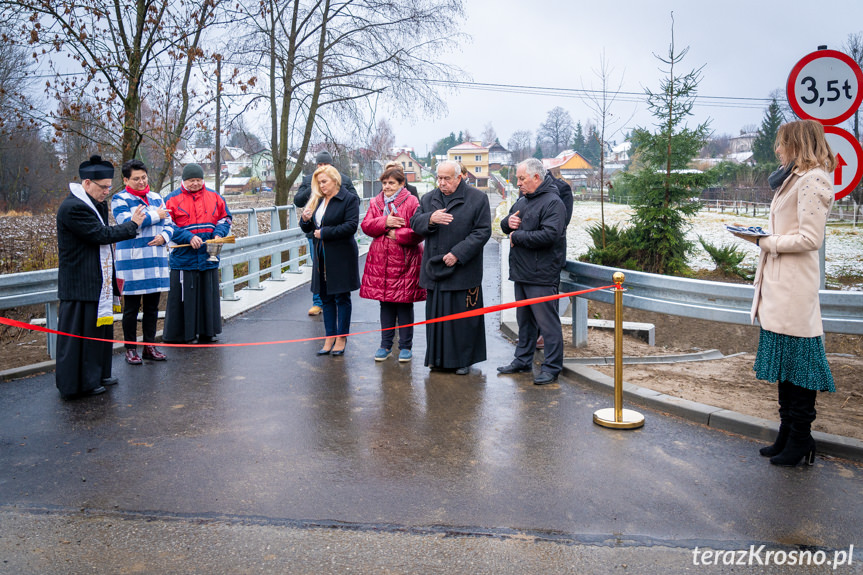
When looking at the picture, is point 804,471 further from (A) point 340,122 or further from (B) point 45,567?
(A) point 340,122

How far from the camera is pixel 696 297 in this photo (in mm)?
6816

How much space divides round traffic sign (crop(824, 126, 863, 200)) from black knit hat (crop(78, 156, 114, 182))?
19.4ft

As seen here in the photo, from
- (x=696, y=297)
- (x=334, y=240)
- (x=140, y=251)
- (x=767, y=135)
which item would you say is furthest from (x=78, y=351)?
(x=767, y=135)

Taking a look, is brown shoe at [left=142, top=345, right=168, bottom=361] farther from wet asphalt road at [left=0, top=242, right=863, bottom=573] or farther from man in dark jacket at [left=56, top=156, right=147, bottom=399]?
man in dark jacket at [left=56, top=156, right=147, bottom=399]

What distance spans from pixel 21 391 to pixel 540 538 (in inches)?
196

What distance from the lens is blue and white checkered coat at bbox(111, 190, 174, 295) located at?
298 inches

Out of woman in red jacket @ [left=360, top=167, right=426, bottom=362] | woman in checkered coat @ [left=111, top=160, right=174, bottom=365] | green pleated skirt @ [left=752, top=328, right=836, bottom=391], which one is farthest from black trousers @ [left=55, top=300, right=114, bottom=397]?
green pleated skirt @ [left=752, top=328, right=836, bottom=391]

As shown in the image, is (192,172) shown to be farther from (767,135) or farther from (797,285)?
(767,135)

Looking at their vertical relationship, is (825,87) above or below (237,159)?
below

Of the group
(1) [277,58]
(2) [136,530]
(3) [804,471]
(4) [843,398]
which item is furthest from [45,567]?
(1) [277,58]

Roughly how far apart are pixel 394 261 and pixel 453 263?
2.55ft

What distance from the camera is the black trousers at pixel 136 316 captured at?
7746 millimetres

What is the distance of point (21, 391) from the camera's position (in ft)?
21.8

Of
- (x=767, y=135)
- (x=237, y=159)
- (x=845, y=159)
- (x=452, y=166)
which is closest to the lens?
(x=845, y=159)
